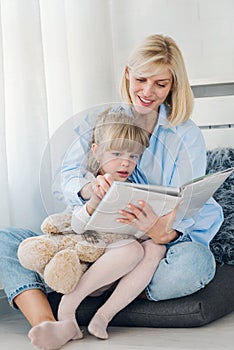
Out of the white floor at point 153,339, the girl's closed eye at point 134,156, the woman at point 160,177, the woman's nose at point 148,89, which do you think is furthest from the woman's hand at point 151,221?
the woman's nose at point 148,89

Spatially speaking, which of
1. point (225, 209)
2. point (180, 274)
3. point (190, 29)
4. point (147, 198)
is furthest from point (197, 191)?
point (190, 29)

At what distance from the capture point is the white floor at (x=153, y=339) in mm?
1697

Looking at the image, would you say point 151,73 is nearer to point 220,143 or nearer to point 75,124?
point 75,124

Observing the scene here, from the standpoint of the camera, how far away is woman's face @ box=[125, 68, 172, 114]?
1.97m

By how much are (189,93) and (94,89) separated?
699 millimetres

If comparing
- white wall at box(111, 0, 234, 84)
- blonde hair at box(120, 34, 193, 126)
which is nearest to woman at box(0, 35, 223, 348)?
blonde hair at box(120, 34, 193, 126)

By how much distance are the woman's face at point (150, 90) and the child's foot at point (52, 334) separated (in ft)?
1.92

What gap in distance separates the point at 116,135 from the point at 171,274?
0.39 m

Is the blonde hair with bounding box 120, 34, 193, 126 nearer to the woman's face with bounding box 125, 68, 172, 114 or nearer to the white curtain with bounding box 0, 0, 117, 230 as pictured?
the woman's face with bounding box 125, 68, 172, 114

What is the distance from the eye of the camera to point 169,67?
198 centimetres

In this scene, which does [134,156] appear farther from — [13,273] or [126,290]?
[13,273]

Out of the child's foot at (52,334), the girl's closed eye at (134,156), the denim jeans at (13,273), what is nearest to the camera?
the child's foot at (52,334)

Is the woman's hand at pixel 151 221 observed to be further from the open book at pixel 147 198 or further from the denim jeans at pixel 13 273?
the denim jeans at pixel 13 273

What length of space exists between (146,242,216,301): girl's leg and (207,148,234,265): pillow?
0.26 metres
